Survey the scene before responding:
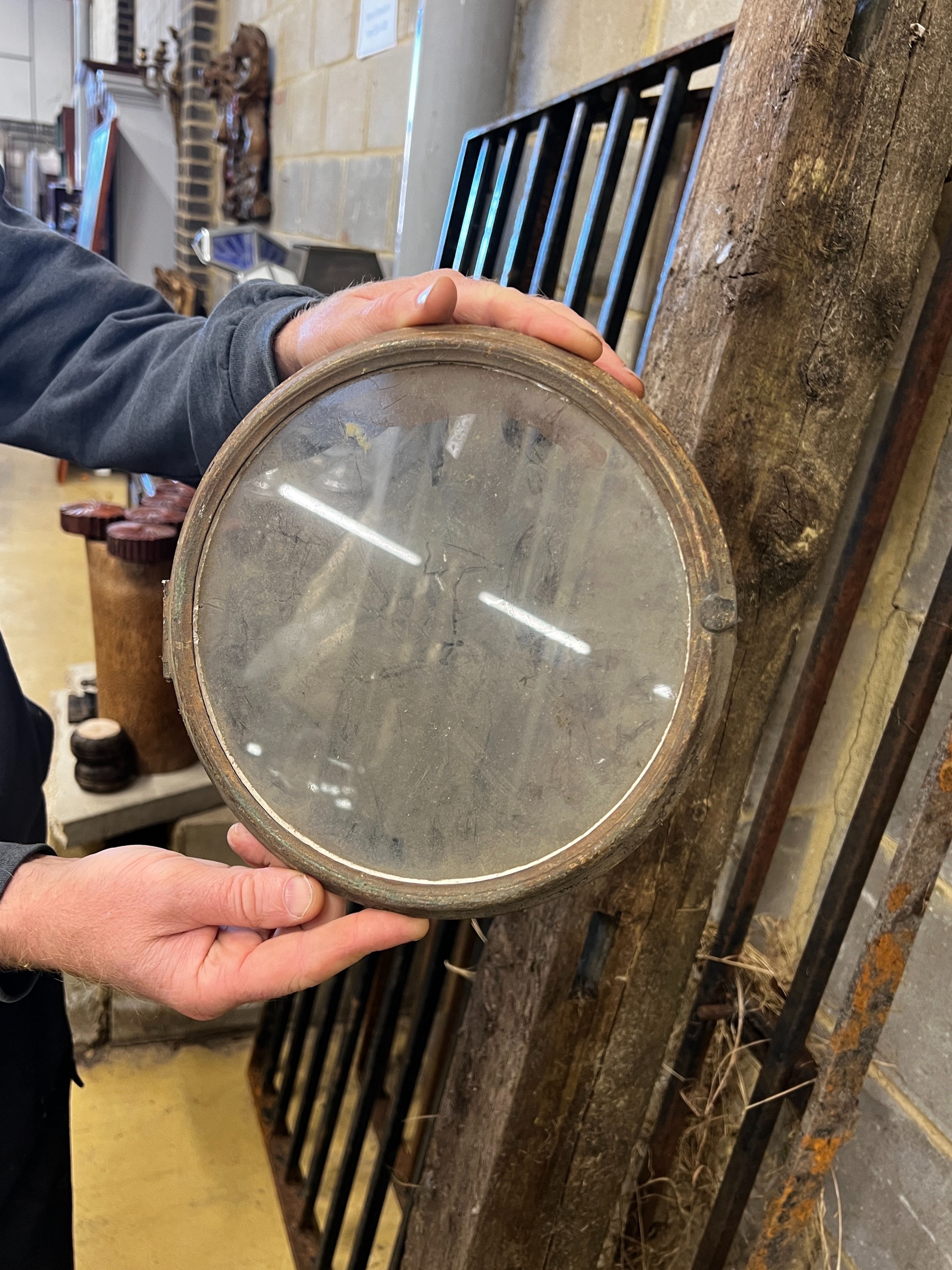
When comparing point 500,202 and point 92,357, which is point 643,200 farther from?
point 92,357

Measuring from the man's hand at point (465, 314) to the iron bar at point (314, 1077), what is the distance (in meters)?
1.41

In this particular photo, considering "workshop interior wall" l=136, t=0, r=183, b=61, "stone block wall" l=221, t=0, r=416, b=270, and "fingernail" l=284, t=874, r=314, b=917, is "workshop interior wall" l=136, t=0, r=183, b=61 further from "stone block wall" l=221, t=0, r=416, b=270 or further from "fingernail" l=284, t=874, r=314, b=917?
"fingernail" l=284, t=874, r=314, b=917

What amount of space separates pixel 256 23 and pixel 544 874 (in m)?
4.32

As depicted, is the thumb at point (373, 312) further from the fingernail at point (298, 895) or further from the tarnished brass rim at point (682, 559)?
the fingernail at point (298, 895)

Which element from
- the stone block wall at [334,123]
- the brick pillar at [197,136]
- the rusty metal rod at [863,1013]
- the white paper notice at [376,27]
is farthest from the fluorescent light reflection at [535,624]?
the brick pillar at [197,136]

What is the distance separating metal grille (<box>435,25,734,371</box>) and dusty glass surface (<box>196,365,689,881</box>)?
518mm

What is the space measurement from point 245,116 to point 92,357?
10.6 ft

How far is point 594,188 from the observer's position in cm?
133

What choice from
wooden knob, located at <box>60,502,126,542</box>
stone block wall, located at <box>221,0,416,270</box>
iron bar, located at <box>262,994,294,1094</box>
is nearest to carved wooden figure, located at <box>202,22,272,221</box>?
stone block wall, located at <box>221,0,416,270</box>

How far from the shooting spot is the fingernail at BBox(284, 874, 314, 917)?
28.8 inches

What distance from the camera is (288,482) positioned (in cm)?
72

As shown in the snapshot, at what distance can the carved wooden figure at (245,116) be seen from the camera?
3.62 m

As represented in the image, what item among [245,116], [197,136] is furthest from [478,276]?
[197,136]

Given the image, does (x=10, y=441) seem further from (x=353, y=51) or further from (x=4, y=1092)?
(x=353, y=51)
